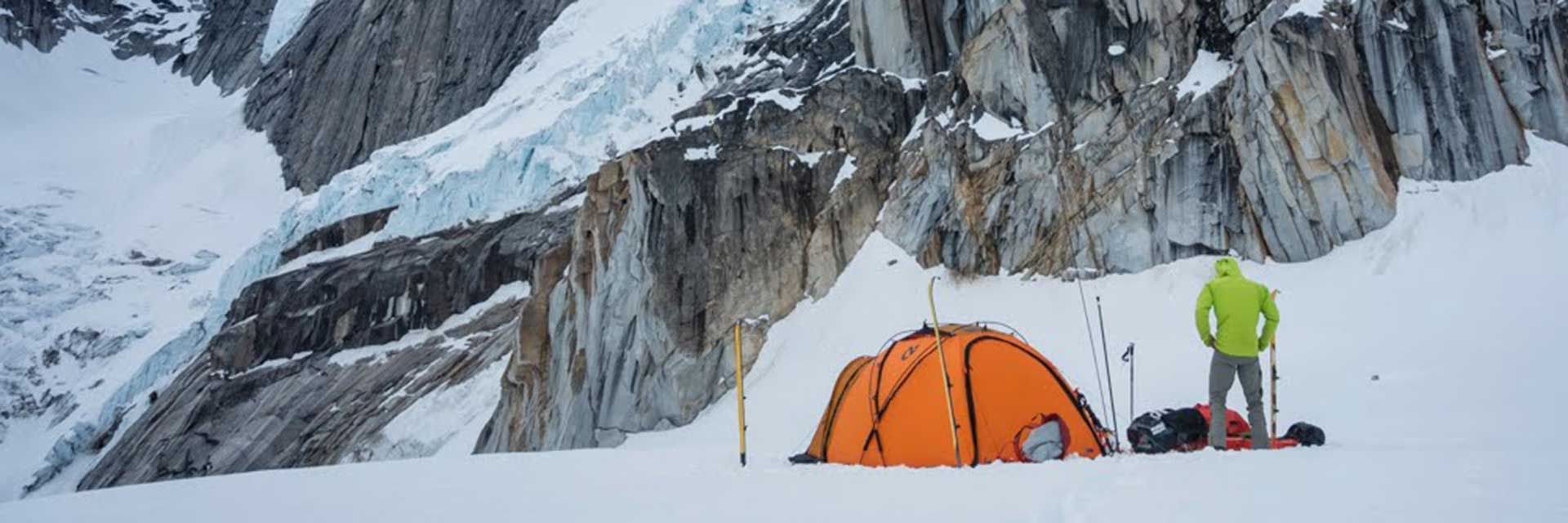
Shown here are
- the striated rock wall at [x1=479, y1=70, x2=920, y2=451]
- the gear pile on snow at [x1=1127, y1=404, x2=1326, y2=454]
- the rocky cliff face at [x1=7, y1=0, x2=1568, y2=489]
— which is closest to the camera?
the gear pile on snow at [x1=1127, y1=404, x2=1326, y2=454]

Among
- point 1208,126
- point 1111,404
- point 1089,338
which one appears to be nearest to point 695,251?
point 1089,338

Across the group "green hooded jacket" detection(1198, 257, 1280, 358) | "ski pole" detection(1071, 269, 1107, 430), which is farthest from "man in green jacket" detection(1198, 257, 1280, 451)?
"ski pole" detection(1071, 269, 1107, 430)

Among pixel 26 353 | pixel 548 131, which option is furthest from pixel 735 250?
pixel 26 353

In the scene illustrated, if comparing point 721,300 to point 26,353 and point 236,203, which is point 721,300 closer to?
point 26,353

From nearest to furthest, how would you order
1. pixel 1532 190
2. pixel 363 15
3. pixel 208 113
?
1. pixel 1532 190
2. pixel 363 15
3. pixel 208 113

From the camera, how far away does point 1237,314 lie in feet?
23.0

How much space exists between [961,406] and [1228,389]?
2.12 m

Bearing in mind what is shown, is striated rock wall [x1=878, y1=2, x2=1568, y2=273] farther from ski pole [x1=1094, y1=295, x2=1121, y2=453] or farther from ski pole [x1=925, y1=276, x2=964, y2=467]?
ski pole [x1=925, y1=276, x2=964, y2=467]

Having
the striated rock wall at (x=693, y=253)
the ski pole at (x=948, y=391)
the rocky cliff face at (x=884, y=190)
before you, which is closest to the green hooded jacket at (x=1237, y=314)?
the ski pole at (x=948, y=391)

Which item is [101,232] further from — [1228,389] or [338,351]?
[1228,389]

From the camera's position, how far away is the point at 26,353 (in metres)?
53.8

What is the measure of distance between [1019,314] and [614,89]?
2698cm

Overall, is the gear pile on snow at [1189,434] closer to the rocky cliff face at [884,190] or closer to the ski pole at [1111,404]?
the ski pole at [1111,404]

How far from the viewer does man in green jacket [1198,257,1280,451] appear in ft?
23.0
